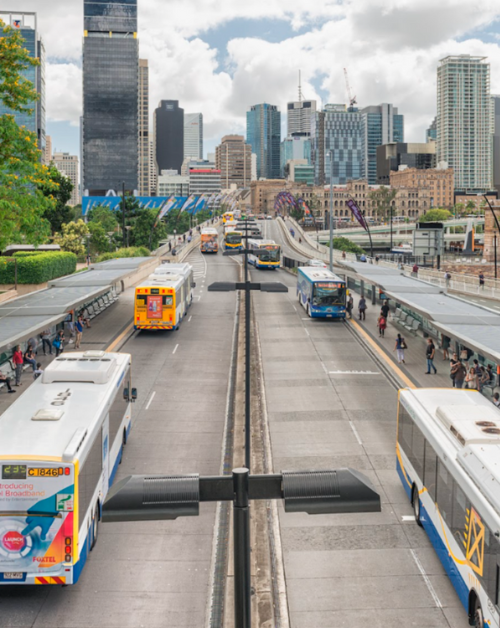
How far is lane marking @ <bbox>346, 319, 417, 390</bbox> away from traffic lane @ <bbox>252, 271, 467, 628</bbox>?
0.76 meters

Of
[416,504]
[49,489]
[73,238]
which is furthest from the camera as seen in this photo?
[73,238]

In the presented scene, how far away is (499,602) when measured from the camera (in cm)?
936

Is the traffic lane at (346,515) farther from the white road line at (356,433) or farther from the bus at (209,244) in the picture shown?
the bus at (209,244)

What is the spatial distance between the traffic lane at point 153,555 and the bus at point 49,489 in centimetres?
57

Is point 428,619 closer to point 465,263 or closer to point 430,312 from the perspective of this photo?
point 430,312

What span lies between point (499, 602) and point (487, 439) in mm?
3097

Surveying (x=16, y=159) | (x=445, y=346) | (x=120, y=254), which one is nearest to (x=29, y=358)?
(x=16, y=159)

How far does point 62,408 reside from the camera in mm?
13875

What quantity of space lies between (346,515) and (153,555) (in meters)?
4.39

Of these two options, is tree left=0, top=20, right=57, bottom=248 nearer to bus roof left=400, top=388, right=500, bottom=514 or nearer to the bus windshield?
the bus windshield

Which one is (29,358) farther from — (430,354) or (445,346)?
(445,346)

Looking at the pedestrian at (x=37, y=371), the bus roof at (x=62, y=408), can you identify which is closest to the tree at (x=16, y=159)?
the pedestrian at (x=37, y=371)

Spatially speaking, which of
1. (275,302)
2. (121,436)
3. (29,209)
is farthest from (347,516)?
(275,302)

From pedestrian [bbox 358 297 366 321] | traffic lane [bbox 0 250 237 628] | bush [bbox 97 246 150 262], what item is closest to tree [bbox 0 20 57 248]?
traffic lane [bbox 0 250 237 628]
